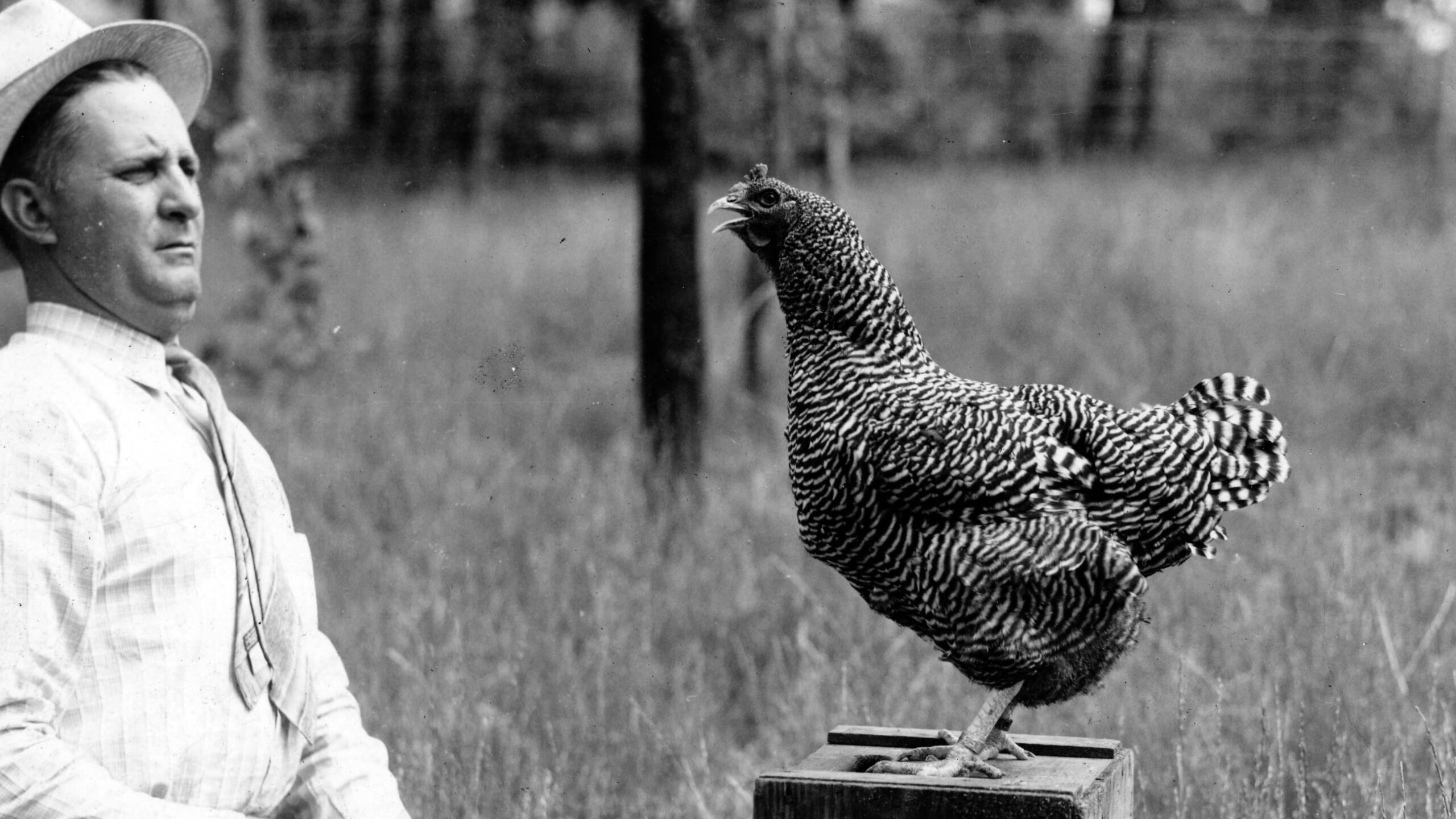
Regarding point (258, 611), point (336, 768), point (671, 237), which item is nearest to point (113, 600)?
point (258, 611)

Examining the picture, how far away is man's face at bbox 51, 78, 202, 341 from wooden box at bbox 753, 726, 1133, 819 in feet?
4.09

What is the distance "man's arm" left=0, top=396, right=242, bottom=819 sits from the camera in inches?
84.7

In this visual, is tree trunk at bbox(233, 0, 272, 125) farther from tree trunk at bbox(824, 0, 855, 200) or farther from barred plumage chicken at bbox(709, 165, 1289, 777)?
barred plumage chicken at bbox(709, 165, 1289, 777)

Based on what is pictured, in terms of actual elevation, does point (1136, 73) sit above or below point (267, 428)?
above

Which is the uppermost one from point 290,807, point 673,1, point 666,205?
point 673,1

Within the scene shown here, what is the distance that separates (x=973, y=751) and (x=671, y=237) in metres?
3.67

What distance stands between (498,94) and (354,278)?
834 cm

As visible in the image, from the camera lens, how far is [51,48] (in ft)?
7.84

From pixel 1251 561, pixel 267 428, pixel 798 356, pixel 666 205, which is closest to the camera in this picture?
pixel 798 356

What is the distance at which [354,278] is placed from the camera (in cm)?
1109

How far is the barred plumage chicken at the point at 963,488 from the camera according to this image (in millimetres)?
2760

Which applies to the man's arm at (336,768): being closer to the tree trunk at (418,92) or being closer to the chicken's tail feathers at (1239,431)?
the chicken's tail feathers at (1239,431)

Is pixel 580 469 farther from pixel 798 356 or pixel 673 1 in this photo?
pixel 798 356

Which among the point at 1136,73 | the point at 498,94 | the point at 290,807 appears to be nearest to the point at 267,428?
the point at 290,807
